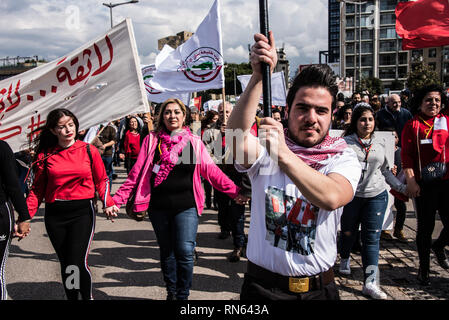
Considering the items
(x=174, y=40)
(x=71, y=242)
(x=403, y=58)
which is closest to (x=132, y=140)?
(x=71, y=242)

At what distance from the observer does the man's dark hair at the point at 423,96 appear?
4242mm

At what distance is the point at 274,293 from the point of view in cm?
187

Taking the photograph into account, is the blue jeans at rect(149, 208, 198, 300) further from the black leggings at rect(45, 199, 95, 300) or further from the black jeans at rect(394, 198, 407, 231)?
the black jeans at rect(394, 198, 407, 231)

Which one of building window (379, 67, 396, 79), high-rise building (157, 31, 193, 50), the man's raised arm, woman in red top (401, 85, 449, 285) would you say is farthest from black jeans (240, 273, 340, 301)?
building window (379, 67, 396, 79)

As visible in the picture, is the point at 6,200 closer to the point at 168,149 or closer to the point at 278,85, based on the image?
the point at 168,149

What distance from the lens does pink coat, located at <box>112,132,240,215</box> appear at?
3.74 meters

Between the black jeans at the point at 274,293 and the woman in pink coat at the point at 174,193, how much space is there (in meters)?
1.72

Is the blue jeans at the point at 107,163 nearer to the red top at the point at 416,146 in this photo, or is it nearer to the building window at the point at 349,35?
the red top at the point at 416,146

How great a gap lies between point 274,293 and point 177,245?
6.15 ft

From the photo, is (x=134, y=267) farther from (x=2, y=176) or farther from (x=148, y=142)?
(x=2, y=176)

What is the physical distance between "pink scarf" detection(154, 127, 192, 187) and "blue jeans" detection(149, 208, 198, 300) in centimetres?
37
